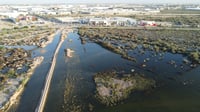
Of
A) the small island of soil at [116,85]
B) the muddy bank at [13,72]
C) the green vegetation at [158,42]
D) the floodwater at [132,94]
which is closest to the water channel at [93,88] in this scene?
the floodwater at [132,94]

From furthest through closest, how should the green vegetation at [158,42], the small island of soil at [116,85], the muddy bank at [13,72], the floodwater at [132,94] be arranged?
the green vegetation at [158,42], the muddy bank at [13,72], the small island of soil at [116,85], the floodwater at [132,94]

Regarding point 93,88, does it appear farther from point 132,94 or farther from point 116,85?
point 132,94

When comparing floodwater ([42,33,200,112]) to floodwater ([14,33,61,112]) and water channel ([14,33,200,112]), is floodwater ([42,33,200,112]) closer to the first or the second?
water channel ([14,33,200,112])

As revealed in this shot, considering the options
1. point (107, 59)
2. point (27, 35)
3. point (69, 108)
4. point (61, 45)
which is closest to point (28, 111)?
point (69, 108)

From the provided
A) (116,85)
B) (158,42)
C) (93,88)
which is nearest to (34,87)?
(93,88)

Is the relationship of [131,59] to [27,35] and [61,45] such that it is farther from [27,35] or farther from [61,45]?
[27,35]

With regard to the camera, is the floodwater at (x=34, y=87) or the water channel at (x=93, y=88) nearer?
the water channel at (x=93, y=88)

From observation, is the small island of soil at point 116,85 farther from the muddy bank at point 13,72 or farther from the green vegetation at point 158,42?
the muddy bank at point 13,72
